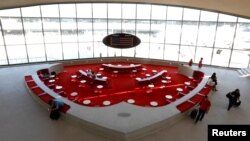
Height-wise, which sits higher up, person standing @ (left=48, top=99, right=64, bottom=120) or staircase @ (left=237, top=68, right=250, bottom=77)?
staircase @ (left=237, top=68, right=250, bottom=77)

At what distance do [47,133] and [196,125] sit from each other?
6511 mm

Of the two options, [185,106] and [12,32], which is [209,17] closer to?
[185,106]

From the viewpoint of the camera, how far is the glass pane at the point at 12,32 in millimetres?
43731

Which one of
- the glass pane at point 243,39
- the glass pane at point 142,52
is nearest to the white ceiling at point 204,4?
the glass pane at point 142,52

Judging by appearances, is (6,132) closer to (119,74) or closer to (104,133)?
(104,133)

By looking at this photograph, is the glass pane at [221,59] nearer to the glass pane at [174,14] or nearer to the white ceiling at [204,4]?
the glass pane at [174,14]

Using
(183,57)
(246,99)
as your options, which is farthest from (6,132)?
(183,57)

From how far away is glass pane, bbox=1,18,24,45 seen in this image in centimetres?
4373

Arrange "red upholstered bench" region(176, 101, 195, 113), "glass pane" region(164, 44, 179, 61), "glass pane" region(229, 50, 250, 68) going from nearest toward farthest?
"red upholstered bench" region(176, 101, 195, 113)
"glass pane" region(229, 50, 250, 68)
"glass pane" region(164, 44, 179, 61)

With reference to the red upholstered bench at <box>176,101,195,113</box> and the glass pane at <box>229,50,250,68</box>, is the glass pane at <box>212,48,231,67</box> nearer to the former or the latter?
the glass pane at <box>229,50,250,68</box>

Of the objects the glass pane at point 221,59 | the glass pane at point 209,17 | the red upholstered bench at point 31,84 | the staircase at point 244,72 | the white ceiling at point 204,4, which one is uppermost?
the glass pane at point 209,17

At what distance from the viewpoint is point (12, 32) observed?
145 ft

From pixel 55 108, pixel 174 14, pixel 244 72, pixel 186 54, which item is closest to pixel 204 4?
pixel 244 72

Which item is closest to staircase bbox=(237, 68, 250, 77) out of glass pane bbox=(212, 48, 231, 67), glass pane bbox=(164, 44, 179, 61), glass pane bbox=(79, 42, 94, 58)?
glass pane bbox=(212, 48, 231, 67)
